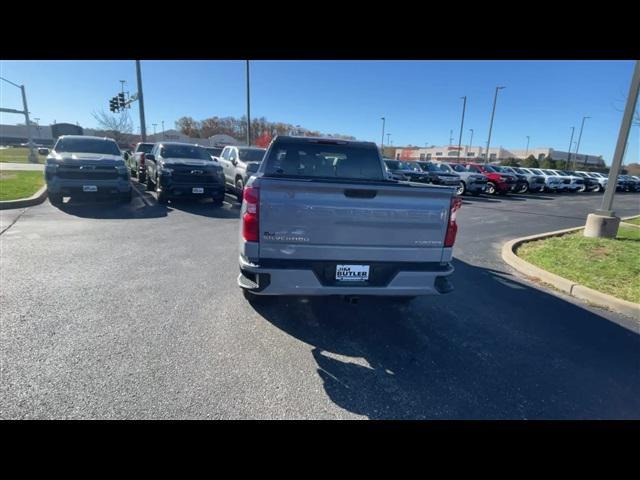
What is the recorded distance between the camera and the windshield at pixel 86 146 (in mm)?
10031

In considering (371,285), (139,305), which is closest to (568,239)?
(371,285)

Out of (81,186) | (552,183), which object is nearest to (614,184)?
Answer: (81,186)

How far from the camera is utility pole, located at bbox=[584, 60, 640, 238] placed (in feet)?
24.2

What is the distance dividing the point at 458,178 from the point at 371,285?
1804cm

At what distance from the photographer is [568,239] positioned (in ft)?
25.6

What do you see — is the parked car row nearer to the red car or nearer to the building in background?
the red car

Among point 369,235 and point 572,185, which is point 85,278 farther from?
point 572,185

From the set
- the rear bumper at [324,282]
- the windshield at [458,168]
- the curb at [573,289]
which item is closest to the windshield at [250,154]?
the curb at [573,289]

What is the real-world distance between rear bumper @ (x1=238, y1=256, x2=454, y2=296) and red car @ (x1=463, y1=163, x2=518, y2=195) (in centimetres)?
1923

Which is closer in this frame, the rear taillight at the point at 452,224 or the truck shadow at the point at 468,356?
the truck shadow at the point at 468,356

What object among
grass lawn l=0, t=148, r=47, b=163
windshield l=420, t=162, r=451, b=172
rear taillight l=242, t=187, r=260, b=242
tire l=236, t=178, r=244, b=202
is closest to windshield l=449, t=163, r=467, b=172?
windshield l=420, t=162, r=451, b=172

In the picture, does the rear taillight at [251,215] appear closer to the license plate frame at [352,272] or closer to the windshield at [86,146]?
the license plate frame at [352,272]

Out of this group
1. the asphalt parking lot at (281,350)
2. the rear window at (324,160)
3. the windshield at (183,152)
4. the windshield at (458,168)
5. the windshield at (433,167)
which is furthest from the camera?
the windshield at (458,168)

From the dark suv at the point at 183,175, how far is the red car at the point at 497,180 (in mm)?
16045
